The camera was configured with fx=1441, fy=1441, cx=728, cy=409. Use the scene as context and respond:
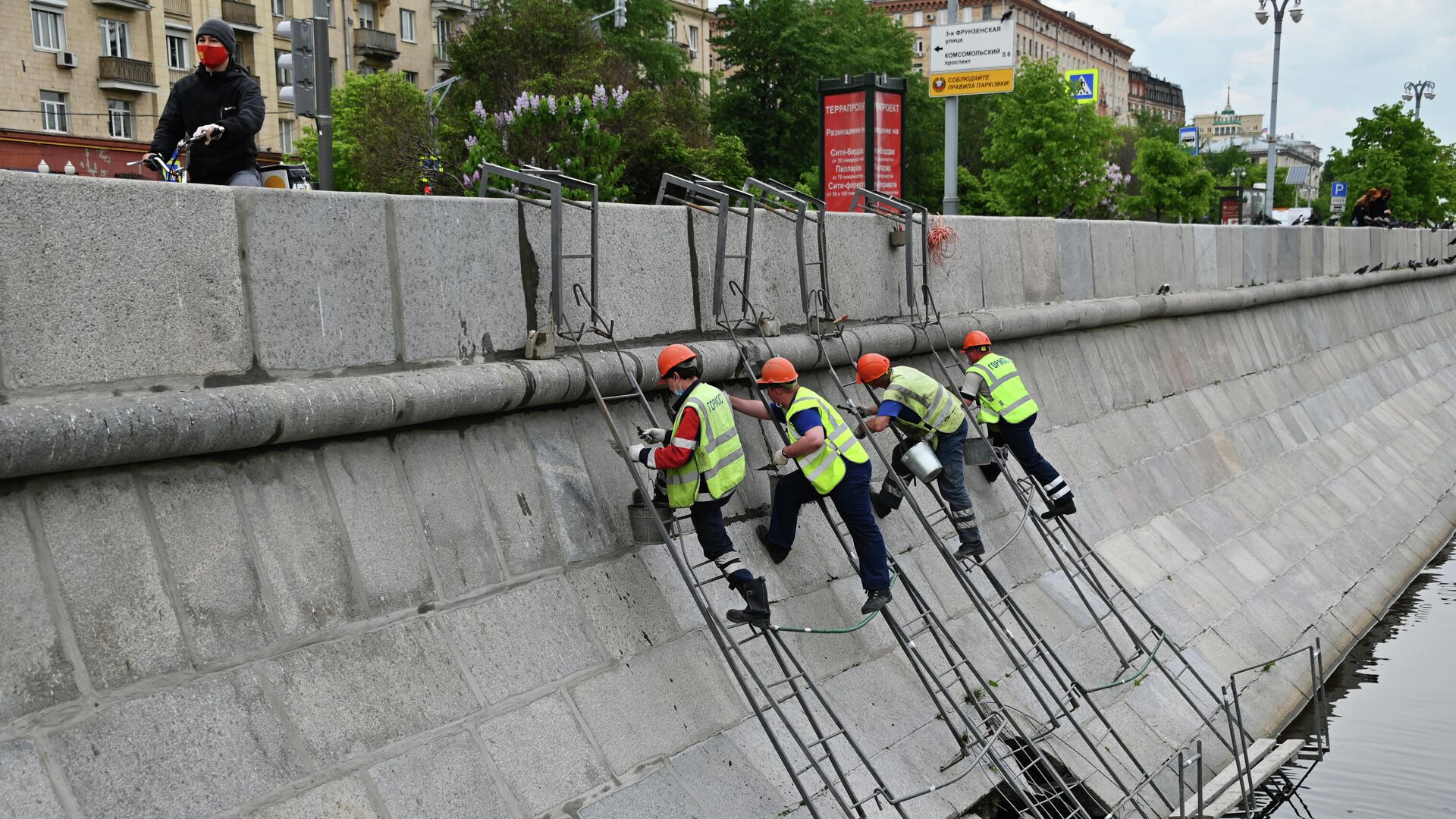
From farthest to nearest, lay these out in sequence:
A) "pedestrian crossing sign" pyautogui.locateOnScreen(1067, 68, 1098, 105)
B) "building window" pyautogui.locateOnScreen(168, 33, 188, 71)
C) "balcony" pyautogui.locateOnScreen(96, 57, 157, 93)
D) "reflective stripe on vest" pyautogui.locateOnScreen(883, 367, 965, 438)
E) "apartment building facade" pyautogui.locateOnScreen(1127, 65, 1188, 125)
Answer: "apartment building facade" pyautogui.locateOnScreen(1127, 65, 1188, 125), "building window" pyautogui.locateOnScreen(168, 33, 188, 71), "pedestrian crossing sign" pyautogui.locateOnScreen(1067, 68, 1098, 105), "balcony" pyautogui.locateOnScreen(96, 57, 157, 93), "reflective stripe on vest" pyautogui.locateOnScreen(883, 367, 965, 438)

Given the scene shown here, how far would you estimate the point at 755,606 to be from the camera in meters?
7.04

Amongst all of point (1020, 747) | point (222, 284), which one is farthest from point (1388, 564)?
point (222, 284)

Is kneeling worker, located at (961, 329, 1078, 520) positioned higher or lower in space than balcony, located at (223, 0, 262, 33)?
lower

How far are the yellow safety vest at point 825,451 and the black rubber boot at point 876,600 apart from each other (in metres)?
0.68

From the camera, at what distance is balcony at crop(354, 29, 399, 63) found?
52.3 metres

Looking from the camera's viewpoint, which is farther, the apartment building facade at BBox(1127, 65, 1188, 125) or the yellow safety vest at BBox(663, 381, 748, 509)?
the apartment building facade at BBox(1127, 65, 1188, 125)

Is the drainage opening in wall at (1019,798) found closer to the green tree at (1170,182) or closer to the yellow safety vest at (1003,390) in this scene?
the yellow safety vest at (1003,390)

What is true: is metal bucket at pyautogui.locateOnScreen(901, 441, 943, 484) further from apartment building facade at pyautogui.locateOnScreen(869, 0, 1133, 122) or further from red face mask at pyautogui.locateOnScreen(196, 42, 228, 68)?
apartment building facade at pyautogui.locateOnScreen(869, 0, 1133, 122)

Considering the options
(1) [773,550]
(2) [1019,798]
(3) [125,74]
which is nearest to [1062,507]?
(2) [1019,798]

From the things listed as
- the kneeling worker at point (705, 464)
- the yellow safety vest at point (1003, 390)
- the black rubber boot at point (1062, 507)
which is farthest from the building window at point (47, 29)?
the kneeling worker at point (705, 464)

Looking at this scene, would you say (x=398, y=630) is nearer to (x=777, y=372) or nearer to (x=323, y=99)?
(x=777, y=372)

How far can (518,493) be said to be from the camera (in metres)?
6.83

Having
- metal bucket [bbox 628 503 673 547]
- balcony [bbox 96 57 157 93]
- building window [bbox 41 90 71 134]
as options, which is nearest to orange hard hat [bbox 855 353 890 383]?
metal bucket [bbox 628 503 673 547]

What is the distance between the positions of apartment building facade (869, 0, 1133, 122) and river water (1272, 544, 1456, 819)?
74397 mm
